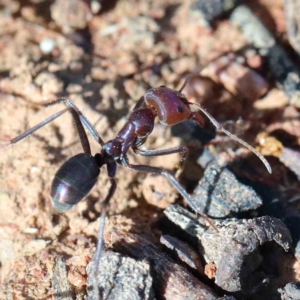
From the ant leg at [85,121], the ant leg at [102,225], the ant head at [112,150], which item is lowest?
the ant leg at [102,225]

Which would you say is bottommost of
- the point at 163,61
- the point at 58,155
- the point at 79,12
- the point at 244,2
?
the point at 58,155

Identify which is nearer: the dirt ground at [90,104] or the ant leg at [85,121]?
the dirt ground at [90,104]

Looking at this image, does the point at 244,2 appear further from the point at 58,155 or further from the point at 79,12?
the point at 58,155

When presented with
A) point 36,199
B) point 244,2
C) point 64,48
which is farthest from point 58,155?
point 244,2

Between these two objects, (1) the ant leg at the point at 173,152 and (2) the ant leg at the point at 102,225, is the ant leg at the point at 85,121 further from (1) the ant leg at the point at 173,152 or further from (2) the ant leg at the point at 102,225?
(1) the ant leg at the point at 173,152

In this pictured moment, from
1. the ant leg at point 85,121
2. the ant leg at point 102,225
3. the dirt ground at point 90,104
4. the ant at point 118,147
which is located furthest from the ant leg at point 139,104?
the ant leg at point 102,225

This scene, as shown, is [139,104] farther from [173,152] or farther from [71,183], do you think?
[71,183]
